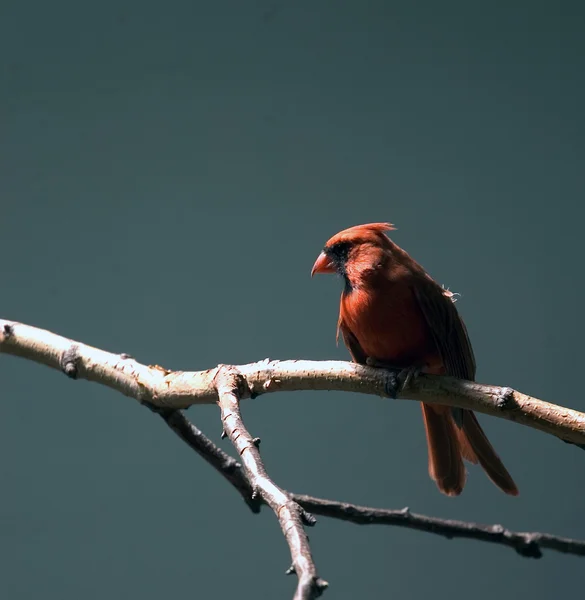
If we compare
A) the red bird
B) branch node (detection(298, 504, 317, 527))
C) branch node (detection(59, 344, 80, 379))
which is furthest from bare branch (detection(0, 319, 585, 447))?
branch node (detection(298, 504, 317, 527))

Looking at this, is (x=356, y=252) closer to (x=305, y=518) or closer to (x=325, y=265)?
(x=325, y=265)

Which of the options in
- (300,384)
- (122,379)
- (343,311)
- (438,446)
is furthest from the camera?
(438,446)

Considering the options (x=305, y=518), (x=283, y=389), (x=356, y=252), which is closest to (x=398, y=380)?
(x=283, y=389)

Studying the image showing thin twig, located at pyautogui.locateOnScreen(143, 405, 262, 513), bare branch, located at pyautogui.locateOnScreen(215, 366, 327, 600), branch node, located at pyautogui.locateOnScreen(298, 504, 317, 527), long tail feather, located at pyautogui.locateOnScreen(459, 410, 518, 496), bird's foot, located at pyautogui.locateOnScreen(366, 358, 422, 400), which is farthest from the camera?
long tail feather, located at pyautogui.locateOnScreen(459, 410, 518, 496)

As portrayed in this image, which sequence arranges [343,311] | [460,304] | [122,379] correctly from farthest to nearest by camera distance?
[460,304]
[343,311]
[122,379]

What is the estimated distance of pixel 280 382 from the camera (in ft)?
5.61

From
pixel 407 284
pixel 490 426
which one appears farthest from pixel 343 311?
pixel 490 426

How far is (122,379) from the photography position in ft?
6.24

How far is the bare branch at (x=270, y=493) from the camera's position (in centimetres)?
105

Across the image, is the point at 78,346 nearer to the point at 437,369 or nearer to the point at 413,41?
the point at 437,369

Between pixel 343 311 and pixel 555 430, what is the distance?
0.77 metres

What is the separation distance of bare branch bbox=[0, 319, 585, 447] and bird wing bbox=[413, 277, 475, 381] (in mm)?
265

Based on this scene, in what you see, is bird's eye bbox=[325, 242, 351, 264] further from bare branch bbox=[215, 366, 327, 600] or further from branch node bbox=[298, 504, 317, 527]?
branch node bbox=[298, 504, 317, 527]

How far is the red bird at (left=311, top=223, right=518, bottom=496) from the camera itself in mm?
1987
